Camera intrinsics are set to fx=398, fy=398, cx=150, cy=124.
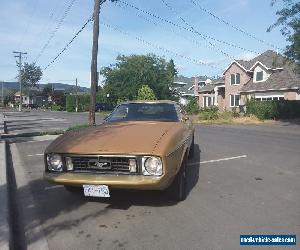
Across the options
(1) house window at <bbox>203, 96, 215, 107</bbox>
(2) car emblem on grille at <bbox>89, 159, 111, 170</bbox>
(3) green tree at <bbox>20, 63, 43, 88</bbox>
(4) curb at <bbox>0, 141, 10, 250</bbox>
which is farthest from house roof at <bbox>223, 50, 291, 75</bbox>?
(3) green tree at <bbox>20, 63, 43, 88</bbox>

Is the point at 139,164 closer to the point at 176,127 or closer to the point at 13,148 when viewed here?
the point at 176,127

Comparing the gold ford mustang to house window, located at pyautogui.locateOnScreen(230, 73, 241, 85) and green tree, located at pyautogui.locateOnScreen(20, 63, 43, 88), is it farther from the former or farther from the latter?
green tree, located at pyautogui.locateOnScreen(20, 63, 43, 88)

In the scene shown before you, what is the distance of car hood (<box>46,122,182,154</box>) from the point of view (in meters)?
5.27

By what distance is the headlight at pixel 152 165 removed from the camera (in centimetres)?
517

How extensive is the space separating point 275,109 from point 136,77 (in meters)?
31.3

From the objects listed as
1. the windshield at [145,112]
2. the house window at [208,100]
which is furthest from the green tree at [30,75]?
the windshield at [145,112]

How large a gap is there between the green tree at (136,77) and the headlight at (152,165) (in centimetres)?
5365

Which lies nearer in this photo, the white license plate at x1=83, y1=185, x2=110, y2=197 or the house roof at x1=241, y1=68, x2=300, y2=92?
the white license plate at x1=83, y1=185, x2=110, y2=197

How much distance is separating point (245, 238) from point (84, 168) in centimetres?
227

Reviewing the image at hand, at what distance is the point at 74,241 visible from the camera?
452 centimetres

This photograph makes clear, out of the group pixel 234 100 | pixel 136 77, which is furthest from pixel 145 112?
pixel 136 77

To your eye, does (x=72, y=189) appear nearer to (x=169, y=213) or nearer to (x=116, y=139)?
(x=116, y=139)

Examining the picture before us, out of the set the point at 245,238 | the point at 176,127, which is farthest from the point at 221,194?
the point at 245,238

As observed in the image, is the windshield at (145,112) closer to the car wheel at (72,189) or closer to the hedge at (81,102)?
the car wheel at (72,189)
